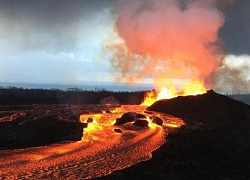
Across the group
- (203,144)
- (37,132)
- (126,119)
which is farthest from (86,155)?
(126,119)

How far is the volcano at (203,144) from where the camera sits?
111 feet

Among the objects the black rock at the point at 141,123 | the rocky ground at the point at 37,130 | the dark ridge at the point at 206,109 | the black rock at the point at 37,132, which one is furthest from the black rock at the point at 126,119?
the dark ridge at the point at 206,109

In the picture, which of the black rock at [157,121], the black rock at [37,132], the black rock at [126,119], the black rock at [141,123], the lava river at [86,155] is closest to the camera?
the lava river at [86,155]

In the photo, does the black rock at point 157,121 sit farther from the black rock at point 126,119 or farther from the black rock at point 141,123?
the black rock at point 126,119

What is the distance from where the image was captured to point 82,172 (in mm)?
32438

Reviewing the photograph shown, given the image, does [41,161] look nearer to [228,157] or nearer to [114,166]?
[114,166]

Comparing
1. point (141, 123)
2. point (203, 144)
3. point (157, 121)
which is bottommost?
point (203, 144)

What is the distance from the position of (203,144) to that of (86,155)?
58.6 feet

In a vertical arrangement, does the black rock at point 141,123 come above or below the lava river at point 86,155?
above

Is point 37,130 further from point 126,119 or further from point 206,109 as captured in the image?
point 206,109

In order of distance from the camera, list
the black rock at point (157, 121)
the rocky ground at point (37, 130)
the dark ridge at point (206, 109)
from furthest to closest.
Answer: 1. the dark ridge at point (206, 109)
2. the black rock at point (157, 121)
3. the rocky ground at point (37, 130)

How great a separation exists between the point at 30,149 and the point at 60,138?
7.24m

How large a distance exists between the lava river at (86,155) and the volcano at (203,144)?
220 cm

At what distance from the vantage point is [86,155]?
129 feet
